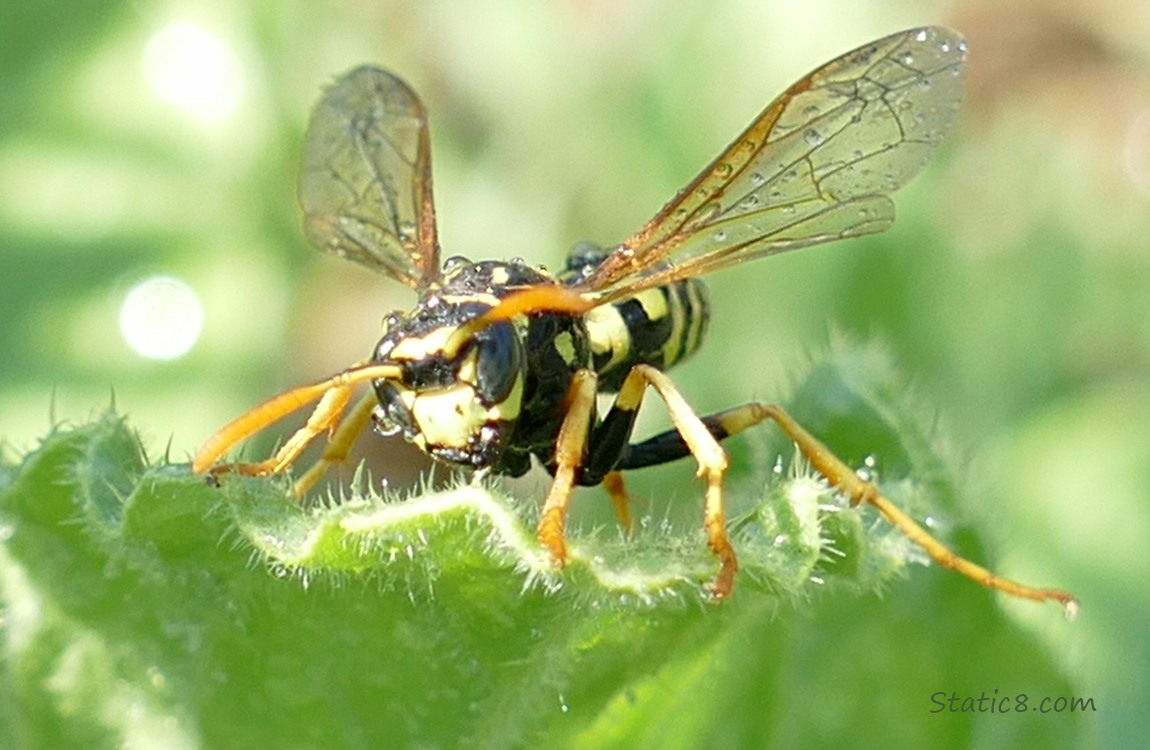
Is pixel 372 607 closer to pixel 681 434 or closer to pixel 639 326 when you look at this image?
pixel 681 434

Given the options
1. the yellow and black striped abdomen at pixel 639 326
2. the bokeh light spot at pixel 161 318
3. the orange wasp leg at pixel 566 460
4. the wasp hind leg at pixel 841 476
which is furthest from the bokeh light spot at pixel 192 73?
the orange wasp leg at pixel 566 460

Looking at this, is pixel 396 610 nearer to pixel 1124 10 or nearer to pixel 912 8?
pixel 912 8

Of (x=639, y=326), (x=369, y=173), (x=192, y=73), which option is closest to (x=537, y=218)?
(x=192, y=73)

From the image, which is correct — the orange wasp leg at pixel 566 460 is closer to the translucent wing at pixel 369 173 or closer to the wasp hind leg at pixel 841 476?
the wasp hind leg at pixel 841 476

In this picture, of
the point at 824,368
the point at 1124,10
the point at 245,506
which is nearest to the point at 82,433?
the point at 245,506

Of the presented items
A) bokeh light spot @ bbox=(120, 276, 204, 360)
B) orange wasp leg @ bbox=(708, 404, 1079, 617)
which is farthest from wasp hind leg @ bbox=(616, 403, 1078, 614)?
bokeh light spot @ bbox=(120, 276, 204, 360)

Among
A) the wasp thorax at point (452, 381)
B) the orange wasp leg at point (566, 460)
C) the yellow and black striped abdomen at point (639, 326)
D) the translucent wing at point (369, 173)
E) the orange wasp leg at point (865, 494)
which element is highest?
the translucent wing at point (369, 173)
